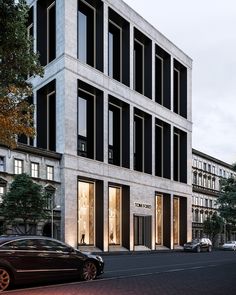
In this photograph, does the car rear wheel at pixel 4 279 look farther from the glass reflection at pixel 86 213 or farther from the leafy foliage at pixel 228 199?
the leafy foliage at pixel 228 199

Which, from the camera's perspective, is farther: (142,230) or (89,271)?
(142,230)

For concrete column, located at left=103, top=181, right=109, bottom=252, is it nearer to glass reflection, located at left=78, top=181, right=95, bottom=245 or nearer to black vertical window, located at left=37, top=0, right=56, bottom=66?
glass reflection, located at left=78, top=181, right=95, bottom=245

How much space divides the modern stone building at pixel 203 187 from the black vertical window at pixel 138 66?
2865 cm

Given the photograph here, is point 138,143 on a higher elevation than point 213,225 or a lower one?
higher

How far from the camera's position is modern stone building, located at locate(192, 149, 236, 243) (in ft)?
313

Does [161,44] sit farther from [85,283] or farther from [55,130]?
[85,283]

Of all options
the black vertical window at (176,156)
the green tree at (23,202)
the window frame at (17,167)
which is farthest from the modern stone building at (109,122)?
the green tree at (23,202)

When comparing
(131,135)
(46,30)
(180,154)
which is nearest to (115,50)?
(46,30)

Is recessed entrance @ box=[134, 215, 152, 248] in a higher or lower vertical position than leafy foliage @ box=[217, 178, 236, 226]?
lower

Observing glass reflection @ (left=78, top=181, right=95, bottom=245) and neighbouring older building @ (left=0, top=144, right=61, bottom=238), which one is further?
glass reflection @ (left=78, top=181, right=95, bottom=245)

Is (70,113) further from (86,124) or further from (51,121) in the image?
(86,124)

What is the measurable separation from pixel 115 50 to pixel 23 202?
27.1 metres

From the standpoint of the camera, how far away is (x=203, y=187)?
100438 millimetres

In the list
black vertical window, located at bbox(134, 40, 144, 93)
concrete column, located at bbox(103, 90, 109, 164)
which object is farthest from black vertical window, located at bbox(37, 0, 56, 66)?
black vertical window, located at bbox(134, 40, 144, 93)
